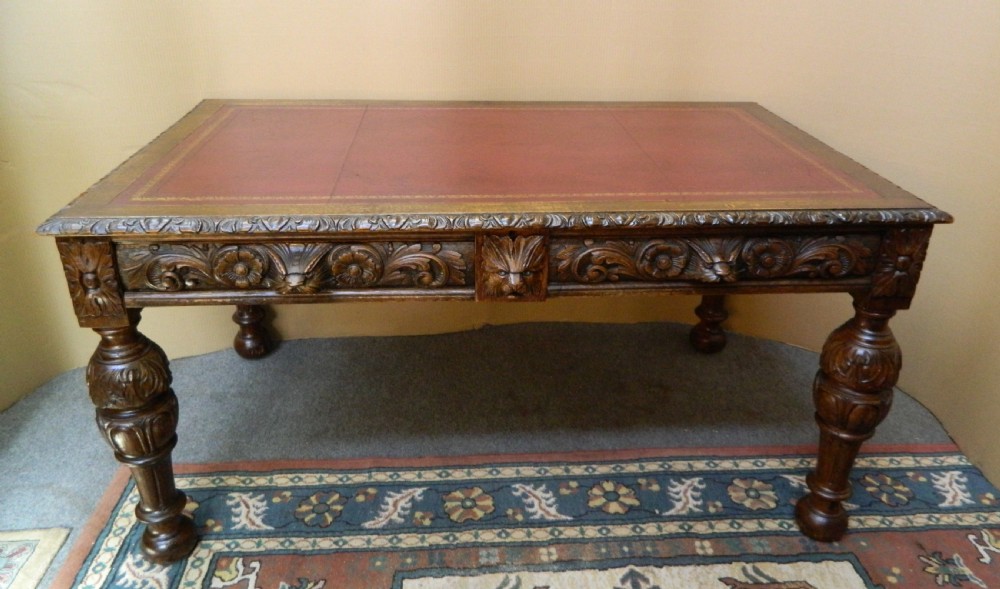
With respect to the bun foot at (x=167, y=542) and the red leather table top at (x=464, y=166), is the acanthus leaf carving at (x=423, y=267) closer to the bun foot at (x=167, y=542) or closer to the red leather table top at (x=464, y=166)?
the red leather table top at (x=464, y=166)

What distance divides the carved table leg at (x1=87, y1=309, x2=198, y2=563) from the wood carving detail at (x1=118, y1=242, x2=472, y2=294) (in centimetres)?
12

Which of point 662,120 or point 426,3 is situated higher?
point 426,3

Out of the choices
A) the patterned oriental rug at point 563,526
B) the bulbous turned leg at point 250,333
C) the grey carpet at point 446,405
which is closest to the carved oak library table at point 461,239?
the patterned oriental rug at point 563,526

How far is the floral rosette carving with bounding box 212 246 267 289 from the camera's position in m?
1.22

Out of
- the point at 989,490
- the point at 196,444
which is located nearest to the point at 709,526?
the point at 989,490

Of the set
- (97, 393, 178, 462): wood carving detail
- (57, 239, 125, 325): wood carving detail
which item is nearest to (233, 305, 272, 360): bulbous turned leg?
(97, 393, 178, 462): wood carving detail

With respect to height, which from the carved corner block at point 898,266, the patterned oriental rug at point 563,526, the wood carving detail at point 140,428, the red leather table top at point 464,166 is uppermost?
the red leather table top at point 464,166

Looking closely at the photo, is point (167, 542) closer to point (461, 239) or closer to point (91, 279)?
point (91, 279)

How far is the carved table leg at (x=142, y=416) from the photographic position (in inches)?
50.7

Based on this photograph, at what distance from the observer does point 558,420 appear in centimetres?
193

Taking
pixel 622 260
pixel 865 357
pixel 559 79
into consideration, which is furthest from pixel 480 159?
pixel 865 357

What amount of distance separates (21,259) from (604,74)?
65.5 inches

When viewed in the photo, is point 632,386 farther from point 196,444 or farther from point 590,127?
point 196,444

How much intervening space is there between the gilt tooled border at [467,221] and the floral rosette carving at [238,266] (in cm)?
5
